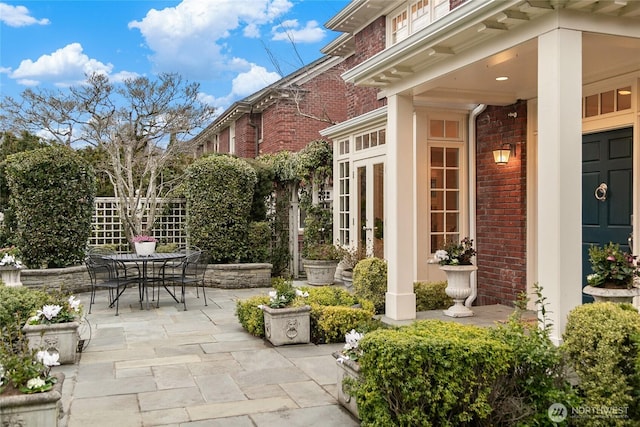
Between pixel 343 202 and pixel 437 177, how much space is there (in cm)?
291

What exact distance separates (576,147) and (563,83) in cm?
48

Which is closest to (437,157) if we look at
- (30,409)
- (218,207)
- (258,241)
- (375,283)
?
(375,283)

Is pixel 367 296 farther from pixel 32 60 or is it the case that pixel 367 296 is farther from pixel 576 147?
pixel 32 60

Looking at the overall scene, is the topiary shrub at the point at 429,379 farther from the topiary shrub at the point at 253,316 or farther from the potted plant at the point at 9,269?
the potted plant at the point at 9,269

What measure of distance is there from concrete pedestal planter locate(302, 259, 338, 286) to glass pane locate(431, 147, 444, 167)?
328 centimetres

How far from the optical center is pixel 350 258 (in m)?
9.94

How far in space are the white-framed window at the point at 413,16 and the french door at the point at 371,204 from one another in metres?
2.34

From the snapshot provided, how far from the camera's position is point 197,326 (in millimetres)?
7188

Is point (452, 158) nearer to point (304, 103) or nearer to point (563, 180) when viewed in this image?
point (563, 180)

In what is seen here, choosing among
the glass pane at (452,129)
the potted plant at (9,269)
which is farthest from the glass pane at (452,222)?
the potted plant at (9,269)

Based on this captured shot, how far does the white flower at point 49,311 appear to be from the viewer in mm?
5340

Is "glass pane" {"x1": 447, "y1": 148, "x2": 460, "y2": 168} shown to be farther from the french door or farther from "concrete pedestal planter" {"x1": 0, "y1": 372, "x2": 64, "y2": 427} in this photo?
"concrete pedestal planter" {"x1": 0, "y1": 372, "x2": 64, "y2": 427}

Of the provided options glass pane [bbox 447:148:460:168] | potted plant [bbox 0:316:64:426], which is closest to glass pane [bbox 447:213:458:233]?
glass pane [bbox 447:148:460:168]

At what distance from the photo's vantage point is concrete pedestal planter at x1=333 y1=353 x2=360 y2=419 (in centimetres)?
387
